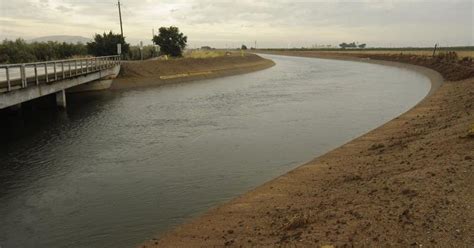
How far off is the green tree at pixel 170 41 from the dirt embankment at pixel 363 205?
5801 cm

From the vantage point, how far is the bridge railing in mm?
19819

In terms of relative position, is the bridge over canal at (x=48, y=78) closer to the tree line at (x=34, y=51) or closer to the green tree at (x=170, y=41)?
the tree line at (x=34, y=51)

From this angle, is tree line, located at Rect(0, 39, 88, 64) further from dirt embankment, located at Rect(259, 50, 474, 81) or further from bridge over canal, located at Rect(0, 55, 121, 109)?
dirt embankment, located at Rect(259, 50, 474, 81)

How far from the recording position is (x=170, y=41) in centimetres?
6856

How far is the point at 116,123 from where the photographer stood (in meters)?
24.0

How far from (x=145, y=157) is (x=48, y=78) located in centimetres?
1233

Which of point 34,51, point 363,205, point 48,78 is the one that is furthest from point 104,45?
point 363,205

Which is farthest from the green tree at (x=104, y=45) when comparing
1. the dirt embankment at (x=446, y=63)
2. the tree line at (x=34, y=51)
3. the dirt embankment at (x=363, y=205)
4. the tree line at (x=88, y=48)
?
the dirt embankment at (x=363, y=205)

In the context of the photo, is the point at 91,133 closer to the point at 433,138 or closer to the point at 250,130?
the point at 250,130

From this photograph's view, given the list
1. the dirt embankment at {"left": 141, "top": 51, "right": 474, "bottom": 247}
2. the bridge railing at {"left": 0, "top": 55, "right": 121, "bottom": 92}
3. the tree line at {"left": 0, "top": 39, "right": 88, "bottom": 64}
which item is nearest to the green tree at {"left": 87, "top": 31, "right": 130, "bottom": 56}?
the tree line at {"left": 0, "top": 39, "right": 88, "bottom": 64}

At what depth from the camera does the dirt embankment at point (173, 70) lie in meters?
45.9

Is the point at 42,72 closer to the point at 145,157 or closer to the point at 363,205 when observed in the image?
the point at 145,157

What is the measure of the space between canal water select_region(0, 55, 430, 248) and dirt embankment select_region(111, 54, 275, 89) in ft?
44.1

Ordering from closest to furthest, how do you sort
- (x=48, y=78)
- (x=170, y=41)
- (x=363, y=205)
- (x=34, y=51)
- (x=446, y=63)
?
1. (x=363, y=205)
2. (x=48, y=78)
3. (x=34, y=51)
4. (x=446, y=63)
5. (x=170, y=41)
